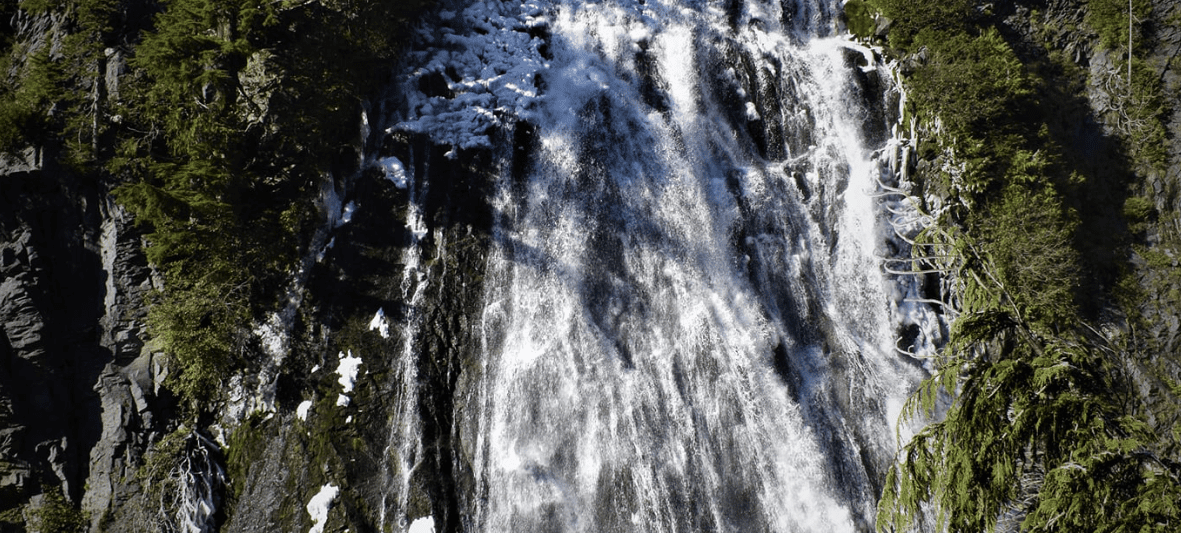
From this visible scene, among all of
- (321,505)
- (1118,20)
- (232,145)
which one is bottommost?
(321,505)

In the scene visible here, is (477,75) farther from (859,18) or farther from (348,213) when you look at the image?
(859,18)

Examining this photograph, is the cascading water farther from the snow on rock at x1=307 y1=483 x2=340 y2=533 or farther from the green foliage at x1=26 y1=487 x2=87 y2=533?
the green foliage at x1=26 y1=487 x2=87 y2=533

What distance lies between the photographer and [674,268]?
1027 centimetres

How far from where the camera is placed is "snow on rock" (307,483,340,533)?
337 inches

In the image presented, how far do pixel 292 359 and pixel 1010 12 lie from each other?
51.5ft

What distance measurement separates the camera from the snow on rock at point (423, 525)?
8.52 metres

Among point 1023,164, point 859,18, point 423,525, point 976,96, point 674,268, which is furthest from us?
point 859,18

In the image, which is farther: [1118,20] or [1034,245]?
[1118,20]

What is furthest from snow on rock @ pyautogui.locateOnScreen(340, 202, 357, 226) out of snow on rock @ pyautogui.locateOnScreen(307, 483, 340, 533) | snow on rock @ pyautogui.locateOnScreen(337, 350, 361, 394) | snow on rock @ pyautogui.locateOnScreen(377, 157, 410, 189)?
snow on rock @ pyautogui.locateOnScreen(307, 483, 340, 533)

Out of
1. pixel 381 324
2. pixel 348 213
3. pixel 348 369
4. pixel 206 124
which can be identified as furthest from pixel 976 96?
pixel 206 124

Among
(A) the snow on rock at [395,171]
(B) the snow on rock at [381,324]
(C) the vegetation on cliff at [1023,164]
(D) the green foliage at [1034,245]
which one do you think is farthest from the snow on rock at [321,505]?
(D) the green foliage at [1034,245]

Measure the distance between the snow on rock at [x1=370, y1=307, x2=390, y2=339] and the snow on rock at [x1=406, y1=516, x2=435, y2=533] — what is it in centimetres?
302

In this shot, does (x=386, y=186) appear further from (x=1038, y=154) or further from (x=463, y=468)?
(x=1038, y=154)

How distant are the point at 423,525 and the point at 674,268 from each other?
580 cm
